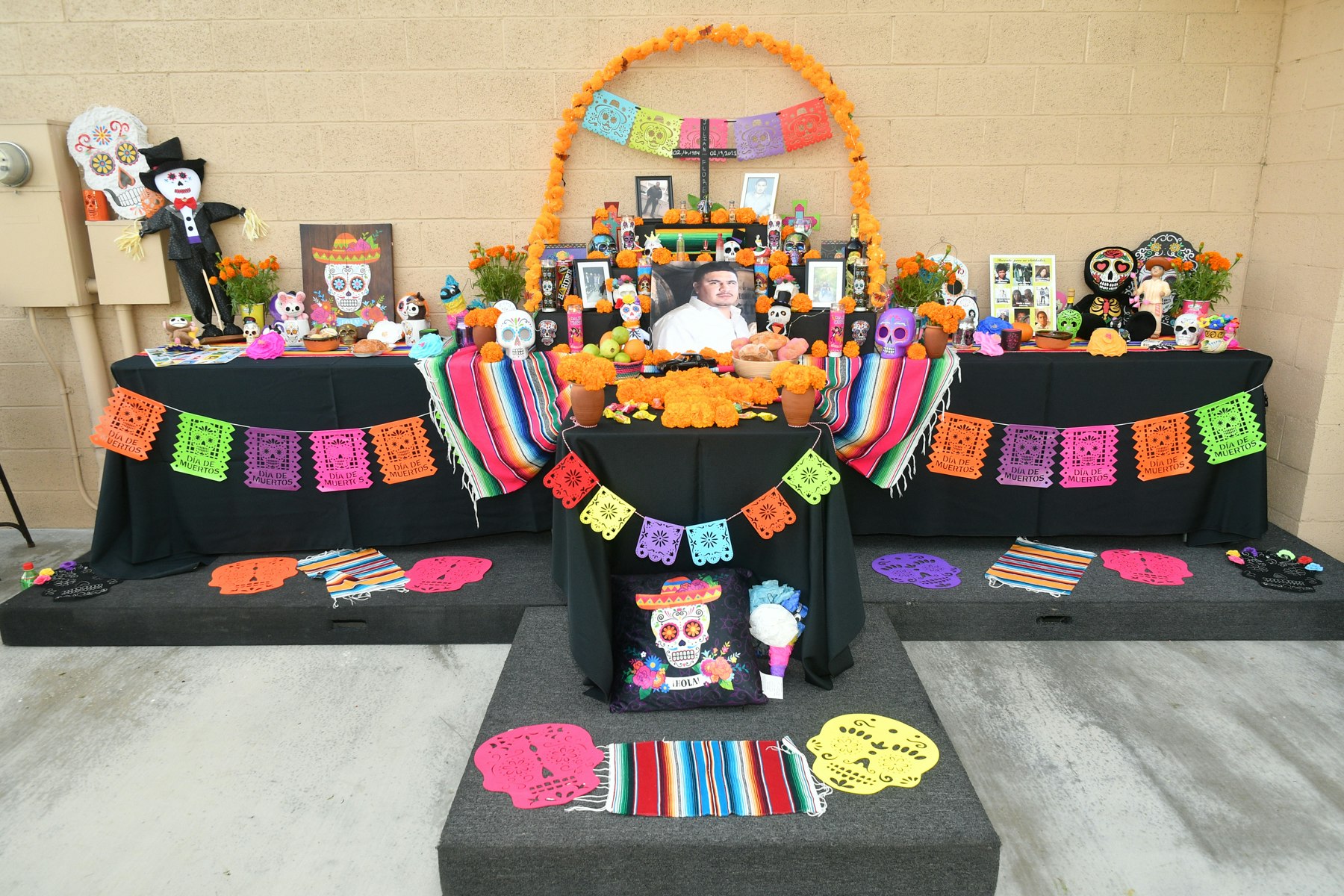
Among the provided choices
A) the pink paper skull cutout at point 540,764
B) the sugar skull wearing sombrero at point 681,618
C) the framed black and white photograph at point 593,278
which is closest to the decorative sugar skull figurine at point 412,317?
the framed black and white photograph at point 593,278

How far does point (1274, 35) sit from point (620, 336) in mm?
3056

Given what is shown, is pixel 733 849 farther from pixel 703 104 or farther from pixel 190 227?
pixel 190 227

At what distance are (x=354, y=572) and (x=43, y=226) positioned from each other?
207 centimetres

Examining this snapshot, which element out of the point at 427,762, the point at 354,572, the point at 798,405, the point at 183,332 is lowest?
the point at 427,762

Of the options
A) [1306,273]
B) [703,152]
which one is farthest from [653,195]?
[1306,273]

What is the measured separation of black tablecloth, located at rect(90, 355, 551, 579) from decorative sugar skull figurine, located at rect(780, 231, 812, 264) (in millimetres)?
1439

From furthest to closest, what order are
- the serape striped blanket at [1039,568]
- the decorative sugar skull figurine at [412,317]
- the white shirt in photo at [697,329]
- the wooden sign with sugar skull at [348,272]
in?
1. the wooden sign with sugar skull at [348,272]
2. the decorative sugar skull figurine at [412,317]
3. the white shirt in photo at [697,329]
4. the serape striped blanket at [1039,568]

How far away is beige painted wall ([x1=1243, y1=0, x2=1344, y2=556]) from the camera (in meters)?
3.46

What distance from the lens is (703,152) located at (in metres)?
3.84

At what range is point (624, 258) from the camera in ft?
12.0

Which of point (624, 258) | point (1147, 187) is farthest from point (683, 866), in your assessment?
point (1147, 187)

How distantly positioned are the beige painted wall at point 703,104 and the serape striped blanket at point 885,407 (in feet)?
2.78

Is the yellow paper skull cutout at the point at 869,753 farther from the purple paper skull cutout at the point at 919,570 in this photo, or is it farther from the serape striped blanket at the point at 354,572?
the serape striped blanket at the point at 354,572

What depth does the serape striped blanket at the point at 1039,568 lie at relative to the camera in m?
3.24
